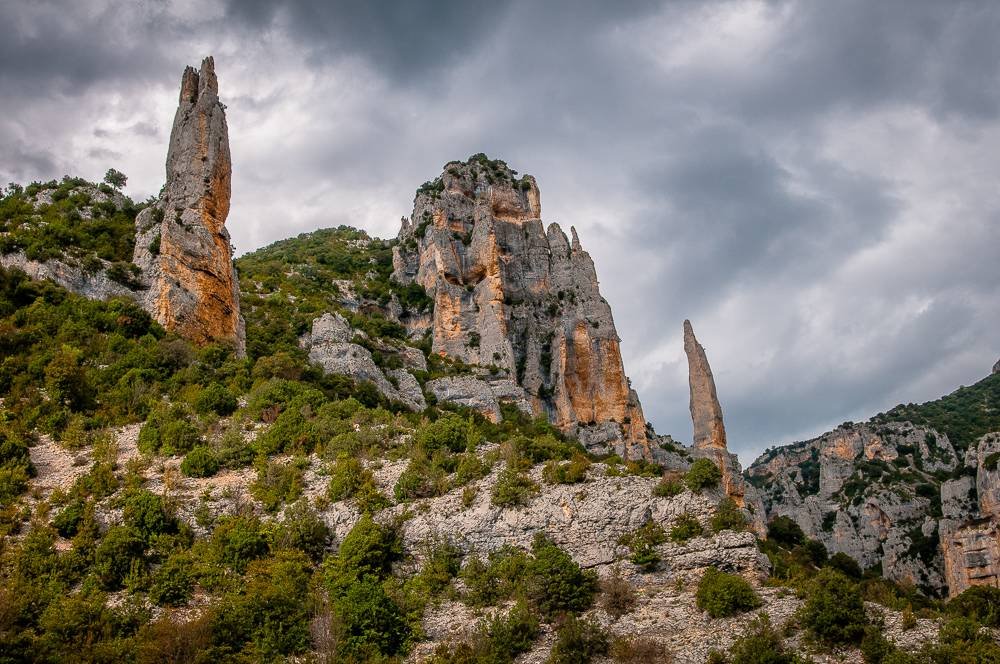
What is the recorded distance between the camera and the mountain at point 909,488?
177 ft

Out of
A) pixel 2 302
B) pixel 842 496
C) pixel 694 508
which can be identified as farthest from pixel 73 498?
pixel 842 496

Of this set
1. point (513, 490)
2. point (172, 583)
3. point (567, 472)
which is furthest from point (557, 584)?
point (172, 583)

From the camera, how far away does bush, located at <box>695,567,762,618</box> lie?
18219 mm

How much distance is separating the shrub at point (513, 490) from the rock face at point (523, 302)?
3297cm

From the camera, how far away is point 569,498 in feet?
73.7

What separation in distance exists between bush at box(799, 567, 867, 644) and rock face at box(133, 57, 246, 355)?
2672 centimetres

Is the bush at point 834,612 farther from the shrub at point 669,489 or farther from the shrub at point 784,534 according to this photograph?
the shrub at point 784,534

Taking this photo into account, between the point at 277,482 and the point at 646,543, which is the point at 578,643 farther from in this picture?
the point at 277,482

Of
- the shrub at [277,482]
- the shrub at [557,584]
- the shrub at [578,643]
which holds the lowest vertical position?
the shrub at [578,643]

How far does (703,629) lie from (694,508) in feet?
12.8

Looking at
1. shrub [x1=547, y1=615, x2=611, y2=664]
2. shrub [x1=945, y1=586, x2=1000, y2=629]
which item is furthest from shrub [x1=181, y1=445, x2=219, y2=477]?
shrub [x1=945, y1=586, x2=1000, y2=629]

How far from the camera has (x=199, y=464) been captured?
24578 millimetres

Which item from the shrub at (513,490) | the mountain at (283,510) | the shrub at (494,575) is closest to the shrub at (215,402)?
the mountain at (283,510)

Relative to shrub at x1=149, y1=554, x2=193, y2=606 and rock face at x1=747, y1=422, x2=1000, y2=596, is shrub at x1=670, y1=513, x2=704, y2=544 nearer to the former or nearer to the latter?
shrub at x1=149, y1=554, x2=193, y2=606
